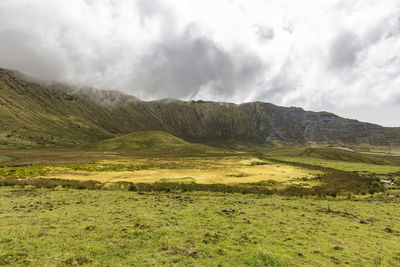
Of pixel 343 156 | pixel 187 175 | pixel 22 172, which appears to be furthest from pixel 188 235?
pixel 343 156

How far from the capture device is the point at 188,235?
49.8 feet

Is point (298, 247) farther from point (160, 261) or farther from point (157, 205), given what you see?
point (157, 205)

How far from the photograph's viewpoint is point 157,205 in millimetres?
24984

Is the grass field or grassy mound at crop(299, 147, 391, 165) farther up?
grassy mound at crop(299, 147, 391, 165)

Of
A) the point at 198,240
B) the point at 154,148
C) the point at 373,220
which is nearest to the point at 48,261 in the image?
the point at 198,240

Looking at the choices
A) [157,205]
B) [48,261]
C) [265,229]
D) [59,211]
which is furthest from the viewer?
[157,205]

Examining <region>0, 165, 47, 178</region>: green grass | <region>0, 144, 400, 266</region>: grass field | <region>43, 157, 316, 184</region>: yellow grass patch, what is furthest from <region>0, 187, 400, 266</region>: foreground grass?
<region>0, 165, 47, 178</region>: green grass

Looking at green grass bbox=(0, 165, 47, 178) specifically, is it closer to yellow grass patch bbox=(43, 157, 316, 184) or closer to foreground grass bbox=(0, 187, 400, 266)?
yellow grass patch bbox=(43, 157, 316, 184)

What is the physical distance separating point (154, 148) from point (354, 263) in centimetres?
18917

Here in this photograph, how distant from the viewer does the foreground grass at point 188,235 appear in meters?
11.3


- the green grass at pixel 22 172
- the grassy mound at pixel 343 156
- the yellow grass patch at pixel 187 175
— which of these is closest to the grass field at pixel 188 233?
the yellow grass patch at pixel 187 175

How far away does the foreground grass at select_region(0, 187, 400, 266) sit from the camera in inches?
444

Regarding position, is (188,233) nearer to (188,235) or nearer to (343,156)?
(188,235)

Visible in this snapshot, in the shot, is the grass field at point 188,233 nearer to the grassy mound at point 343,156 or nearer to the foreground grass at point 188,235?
the foreground grass at point 188,235
